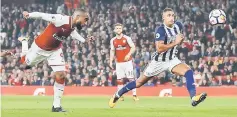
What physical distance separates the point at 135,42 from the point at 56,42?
2006 cm

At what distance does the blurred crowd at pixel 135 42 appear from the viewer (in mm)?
32375

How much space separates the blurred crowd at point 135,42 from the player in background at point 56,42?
44.3ft

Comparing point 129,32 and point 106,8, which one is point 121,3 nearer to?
point 106,8

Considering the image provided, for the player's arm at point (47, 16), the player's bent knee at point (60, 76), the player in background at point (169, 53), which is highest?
the player's arm at point (47, 16)

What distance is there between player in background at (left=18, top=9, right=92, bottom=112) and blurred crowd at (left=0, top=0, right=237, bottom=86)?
1350 cm

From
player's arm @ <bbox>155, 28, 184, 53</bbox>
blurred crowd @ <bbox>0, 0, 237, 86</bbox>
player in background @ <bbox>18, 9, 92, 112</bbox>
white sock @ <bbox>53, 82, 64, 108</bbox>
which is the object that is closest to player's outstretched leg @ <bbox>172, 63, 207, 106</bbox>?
player's arm @ <bbox>155, 28, 184, 53</bbox>

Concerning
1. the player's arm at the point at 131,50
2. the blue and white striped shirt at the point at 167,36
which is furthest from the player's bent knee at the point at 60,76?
the player's arm at the point at 131,50

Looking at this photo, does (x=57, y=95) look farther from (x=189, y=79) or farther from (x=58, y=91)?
(x=189, y=79)

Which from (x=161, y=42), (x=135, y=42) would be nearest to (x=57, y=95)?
(x=161, y=42)

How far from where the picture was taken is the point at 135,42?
36625 millimetres

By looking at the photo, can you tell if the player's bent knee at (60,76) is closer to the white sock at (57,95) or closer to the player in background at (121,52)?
→ the white sock at (57,95)

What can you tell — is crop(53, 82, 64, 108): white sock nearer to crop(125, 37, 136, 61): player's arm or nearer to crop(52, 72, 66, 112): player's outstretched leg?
crop(52, 72, 66, 112): player's outstretched leg

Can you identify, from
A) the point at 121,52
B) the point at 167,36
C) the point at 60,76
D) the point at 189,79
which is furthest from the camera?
the point at 121,52

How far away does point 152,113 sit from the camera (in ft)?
51.2
